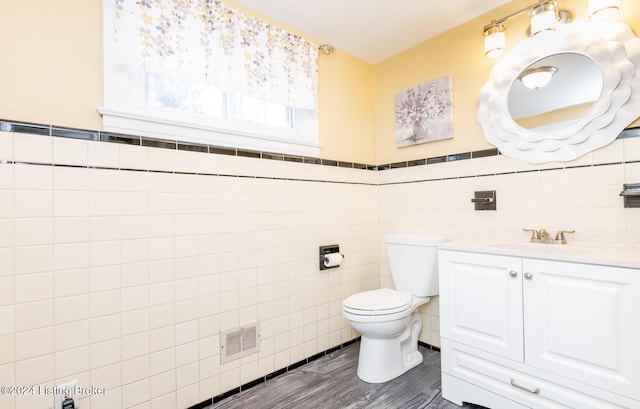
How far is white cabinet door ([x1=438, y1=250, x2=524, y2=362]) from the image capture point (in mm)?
1452

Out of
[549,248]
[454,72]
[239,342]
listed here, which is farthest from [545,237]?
[239,342]

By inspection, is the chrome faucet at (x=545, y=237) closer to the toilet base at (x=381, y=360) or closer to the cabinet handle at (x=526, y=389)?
the cabinet handle at (x=526, y=389)

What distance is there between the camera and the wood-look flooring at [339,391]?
5.36ft

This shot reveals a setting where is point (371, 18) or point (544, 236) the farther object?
point (371, 18)

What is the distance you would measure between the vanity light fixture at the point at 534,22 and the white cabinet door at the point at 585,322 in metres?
1.23

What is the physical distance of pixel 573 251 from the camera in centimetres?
142

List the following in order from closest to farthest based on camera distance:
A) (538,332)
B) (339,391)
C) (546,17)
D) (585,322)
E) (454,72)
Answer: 1. (585,322)
2. (538,332)
3. (546,17)
4. (339,391)
5. (454,72)

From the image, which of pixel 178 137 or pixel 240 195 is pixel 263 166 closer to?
pixel 240 195

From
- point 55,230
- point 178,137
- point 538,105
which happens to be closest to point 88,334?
point 55,230

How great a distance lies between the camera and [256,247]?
6.11ft

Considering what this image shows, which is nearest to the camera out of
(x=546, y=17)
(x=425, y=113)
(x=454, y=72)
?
(x=546, y=17)

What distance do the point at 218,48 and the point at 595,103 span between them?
6.59 ft

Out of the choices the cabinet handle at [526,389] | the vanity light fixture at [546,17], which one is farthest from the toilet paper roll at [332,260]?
the vanity light fixture at [546,17]

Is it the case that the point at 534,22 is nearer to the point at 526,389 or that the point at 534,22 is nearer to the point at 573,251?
the point at 573,251
